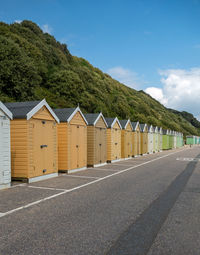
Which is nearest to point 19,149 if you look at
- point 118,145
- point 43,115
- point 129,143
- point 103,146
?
point 43,115

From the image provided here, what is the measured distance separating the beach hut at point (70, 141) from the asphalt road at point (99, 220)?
416 cm

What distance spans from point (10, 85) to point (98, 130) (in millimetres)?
16933

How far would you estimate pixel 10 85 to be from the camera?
29.8 m

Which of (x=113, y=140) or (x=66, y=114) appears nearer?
(x=66, y=114)

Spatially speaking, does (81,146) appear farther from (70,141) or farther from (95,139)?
(95,139)

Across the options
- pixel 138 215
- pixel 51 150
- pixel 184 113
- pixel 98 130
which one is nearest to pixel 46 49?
pixel 98 130

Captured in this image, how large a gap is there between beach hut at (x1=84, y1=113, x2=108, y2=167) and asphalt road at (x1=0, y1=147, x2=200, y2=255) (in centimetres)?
718

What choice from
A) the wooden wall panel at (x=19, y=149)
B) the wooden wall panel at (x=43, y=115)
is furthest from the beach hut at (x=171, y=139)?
the wooden wall panel at (x=19, y=149)

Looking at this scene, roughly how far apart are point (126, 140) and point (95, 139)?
6.88 meters

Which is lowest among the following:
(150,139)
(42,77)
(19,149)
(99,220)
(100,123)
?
(99,220)

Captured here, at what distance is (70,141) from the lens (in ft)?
45.4

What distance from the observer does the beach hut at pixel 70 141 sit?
1355 centimetres

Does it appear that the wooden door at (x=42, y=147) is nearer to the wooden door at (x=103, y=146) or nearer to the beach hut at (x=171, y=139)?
the wooden door at (x=103, y=146)

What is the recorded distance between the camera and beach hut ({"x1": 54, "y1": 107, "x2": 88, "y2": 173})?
13.6 metres
